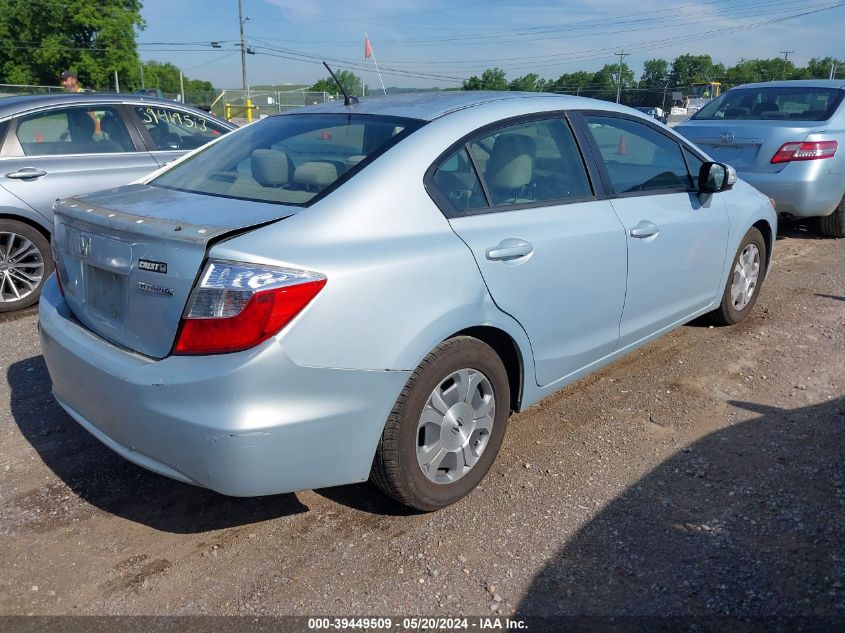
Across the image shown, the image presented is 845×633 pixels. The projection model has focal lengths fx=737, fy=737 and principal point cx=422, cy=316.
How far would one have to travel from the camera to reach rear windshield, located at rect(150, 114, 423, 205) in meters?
2.91

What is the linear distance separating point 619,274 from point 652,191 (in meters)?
0.67

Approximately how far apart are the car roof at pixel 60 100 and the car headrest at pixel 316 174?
3.99 metres

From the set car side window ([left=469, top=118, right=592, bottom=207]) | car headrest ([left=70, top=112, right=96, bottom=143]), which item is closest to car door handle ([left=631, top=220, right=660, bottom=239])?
car side window ([left=469, top=118, right=592, bottom=207])

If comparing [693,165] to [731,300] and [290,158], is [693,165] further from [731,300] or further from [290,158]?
[290,158]

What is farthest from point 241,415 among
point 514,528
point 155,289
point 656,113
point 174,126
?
point 656,113

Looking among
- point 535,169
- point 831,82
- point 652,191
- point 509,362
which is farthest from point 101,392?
point 831,82

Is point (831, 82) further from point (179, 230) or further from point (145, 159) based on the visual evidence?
point (179, 230)

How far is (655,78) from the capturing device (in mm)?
46125

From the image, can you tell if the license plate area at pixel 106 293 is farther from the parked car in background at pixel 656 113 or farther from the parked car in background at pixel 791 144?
the parked car in background at pixel 791 144

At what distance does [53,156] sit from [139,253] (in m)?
4.07

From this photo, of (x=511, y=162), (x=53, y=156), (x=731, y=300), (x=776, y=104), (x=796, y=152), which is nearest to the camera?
(x=511, y=162)

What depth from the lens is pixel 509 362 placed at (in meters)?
3.27

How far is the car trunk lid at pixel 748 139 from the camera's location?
23.4 ft

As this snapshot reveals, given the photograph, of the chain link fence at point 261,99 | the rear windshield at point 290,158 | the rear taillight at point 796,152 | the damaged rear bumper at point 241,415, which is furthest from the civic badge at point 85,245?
the chain link fence at point 261,99
